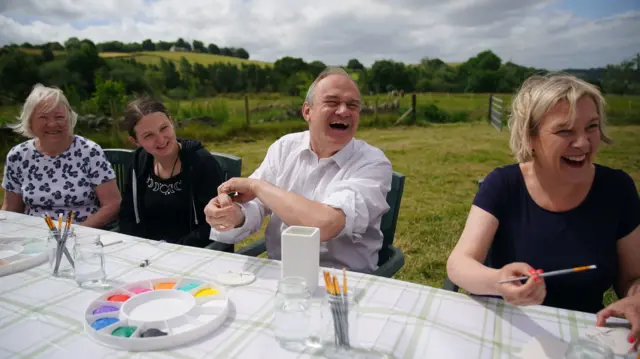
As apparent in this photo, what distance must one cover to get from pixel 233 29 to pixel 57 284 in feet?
20.8

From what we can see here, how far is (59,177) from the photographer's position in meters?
2.43

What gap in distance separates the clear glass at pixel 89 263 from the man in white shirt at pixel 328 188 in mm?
434

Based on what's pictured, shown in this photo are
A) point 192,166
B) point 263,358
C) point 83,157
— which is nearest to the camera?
point 263,358

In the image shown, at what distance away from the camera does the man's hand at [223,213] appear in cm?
162

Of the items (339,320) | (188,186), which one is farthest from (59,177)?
(339,320)

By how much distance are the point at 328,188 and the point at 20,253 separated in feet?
4.01

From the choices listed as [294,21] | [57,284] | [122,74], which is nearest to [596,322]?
[57,284]

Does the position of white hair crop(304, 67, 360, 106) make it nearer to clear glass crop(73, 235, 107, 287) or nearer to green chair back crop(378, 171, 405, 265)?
green chair back crop(378, 171, 405, 265)

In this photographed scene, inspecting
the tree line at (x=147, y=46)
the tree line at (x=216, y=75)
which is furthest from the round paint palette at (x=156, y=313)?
the tree line at (x=147, y=46)

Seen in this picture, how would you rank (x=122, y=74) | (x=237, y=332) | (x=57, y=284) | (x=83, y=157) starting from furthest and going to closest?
(x=122, y=74), (x=83, y=157), (x=57, y=284), (x=237, y=332)

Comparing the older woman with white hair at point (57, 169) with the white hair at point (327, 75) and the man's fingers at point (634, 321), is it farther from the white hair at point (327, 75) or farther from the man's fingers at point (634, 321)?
the man's fingers at point (634, 321)

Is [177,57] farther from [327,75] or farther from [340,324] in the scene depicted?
[340,324]

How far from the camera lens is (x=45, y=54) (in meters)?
6.58

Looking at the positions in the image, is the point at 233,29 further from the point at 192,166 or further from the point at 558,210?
the point at 558,210
